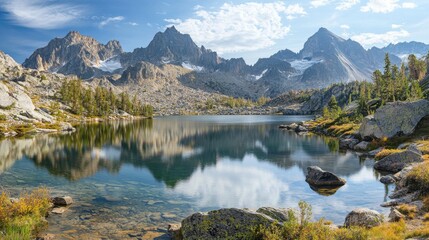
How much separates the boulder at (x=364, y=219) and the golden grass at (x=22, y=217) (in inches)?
927

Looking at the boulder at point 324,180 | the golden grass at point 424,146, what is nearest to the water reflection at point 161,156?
the boulder at point 324,180

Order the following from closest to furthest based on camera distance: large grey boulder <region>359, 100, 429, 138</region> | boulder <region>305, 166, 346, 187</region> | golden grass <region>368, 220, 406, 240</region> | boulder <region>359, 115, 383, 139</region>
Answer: golden grass <region>368, 220, 406, 240</region> < boulder <region>305, 166, 346, 187</region> < large grey boulder <region>359, 100, 429, 138</region> < boulder <region>359, 115, 383, 139</region>

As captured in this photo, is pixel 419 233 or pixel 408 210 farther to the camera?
pixel 408 210

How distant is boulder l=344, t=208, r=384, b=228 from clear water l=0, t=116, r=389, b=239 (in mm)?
4127

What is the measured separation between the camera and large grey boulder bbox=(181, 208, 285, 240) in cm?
→ 1942

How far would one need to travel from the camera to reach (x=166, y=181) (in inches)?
1743

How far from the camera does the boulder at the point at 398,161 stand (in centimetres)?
4534

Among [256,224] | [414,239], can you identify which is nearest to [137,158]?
[256,224]

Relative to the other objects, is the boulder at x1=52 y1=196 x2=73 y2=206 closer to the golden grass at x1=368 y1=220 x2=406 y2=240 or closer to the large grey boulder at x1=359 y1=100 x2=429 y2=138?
the golden grass at x1=368 y1=220 x2=406 y2=240

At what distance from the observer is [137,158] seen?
65875mm

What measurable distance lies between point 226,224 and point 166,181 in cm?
2557

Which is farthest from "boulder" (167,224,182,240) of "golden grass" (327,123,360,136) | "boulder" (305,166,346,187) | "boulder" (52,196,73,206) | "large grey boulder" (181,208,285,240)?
"golden grass" (327,123,360,136)

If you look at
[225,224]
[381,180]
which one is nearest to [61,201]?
[225,224]

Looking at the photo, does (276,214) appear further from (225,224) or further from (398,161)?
(398,161)
